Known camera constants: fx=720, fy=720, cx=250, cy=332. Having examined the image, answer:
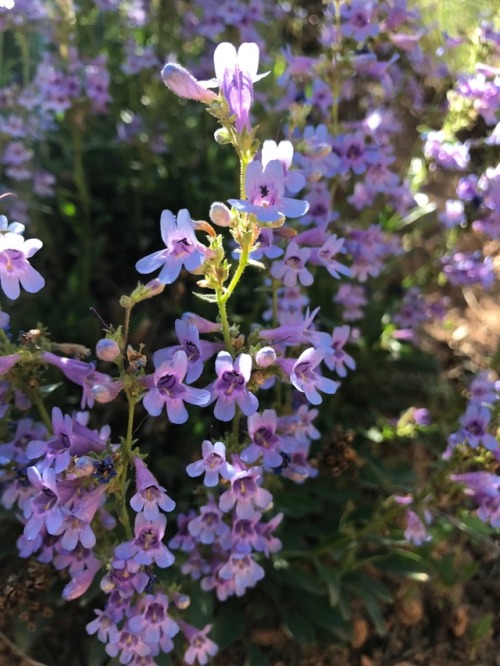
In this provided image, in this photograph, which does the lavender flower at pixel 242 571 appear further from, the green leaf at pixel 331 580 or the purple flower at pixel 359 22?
the purple flower at pixel 359 22

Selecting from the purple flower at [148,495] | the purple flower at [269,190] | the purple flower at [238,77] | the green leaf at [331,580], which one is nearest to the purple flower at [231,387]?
the purple flower at [148,495]

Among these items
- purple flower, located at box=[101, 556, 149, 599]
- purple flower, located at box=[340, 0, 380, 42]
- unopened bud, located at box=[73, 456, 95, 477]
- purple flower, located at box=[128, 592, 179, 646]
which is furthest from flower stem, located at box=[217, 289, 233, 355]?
purple flower, located at box=[340, 0, 380, 42]

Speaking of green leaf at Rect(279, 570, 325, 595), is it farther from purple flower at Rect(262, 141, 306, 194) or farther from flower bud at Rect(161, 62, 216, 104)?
flower bud at Rect(161, 62, 216, 104)

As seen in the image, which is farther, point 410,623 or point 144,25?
point 144,25

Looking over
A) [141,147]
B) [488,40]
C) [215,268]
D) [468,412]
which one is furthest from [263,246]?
[141,147]

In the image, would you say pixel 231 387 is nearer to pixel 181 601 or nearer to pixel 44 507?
pixel 44 507

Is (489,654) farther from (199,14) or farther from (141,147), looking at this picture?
(199,14)

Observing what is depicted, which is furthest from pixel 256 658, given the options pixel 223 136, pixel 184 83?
pixel 184 83
